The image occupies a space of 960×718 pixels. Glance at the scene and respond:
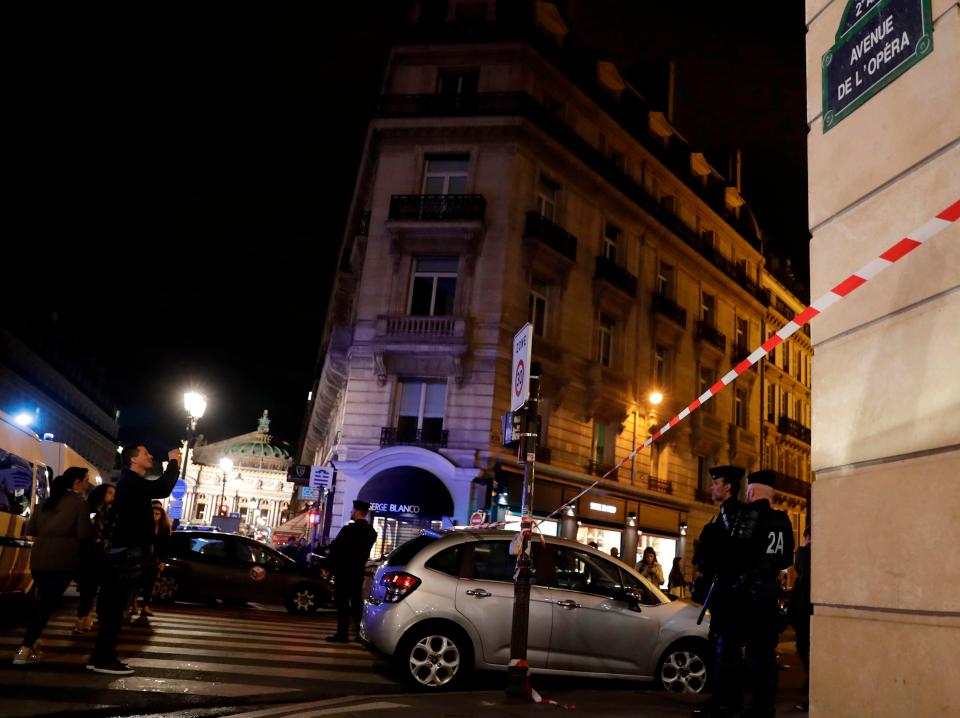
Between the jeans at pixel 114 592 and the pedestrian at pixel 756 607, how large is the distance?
5099 millimetres

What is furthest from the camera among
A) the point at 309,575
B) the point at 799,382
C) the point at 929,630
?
the point at 799,382

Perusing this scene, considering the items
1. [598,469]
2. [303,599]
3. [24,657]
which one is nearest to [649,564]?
[303,599]

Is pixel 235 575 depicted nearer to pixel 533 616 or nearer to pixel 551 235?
pixel 533 616

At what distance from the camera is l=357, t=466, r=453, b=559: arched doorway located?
23.0m

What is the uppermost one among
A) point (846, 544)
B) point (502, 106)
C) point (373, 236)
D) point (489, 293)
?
point (502, 106)

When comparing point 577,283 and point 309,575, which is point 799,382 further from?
point 309,575

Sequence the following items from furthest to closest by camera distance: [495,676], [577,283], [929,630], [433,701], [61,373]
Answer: [61,373], [577,283], [495,676], [433,701], [929,630]

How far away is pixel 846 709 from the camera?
4.04 metres

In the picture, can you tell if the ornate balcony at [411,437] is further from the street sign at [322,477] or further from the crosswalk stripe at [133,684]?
the crosswalk stripe at [133,684]

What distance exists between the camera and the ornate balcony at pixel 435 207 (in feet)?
82.4

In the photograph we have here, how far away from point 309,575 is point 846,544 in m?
13.6

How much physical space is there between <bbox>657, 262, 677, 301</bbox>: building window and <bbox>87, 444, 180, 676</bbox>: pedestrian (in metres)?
27.3

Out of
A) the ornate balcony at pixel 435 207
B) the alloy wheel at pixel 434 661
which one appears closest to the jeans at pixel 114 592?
the alloy wheel at pixel 434 661

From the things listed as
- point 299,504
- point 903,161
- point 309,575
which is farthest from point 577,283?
point 299,504
